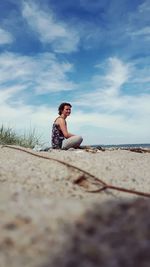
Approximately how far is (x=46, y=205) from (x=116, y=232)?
0.40 meters

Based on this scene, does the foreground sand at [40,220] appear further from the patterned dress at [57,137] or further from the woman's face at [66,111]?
the woman's face at [66,111]

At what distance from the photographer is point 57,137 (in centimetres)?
1016

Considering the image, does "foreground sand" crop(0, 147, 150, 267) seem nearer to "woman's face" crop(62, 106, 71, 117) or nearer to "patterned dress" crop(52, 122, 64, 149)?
"patterned dress" crop(52, 122, 64, 149)

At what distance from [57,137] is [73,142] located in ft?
2.19

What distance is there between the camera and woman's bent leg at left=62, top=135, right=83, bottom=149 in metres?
9.60

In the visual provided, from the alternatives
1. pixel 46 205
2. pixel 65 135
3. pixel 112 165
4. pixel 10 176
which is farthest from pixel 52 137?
pixel 46 205

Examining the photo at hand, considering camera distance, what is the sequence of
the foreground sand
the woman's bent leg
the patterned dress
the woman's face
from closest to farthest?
the foreground sand
the woman's bent leg
the patterned dress
the woman's face

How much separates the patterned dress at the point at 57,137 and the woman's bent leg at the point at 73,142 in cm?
34

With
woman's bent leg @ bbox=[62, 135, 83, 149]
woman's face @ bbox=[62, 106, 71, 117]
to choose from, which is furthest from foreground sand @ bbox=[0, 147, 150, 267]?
woman's face @ bbox=[62, 106, 71, 117]

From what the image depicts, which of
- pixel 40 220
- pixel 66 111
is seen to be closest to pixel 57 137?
pixel 66 111

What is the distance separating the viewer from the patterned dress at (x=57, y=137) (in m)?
10.1

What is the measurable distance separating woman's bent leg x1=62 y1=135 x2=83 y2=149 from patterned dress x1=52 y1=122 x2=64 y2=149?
342 millimetres

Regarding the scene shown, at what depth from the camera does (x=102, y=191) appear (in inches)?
160

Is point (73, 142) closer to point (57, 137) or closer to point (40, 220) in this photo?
point (57, 137)
